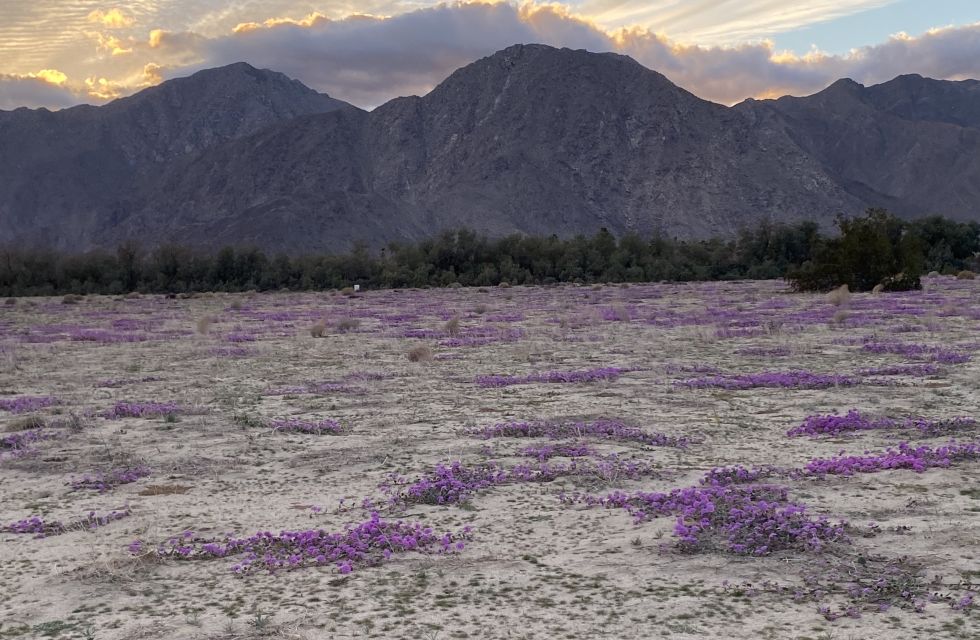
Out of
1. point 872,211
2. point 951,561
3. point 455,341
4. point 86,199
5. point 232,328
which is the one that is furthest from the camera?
point 86,199

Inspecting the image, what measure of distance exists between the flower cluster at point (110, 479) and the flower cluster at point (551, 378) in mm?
6693

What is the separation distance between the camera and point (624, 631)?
4953 millimetres

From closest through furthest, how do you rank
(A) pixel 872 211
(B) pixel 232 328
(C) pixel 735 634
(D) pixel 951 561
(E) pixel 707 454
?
(C) pixel 735 634 < (D) pixel 951 561 < (E) pixel 707 454 < (B) pixel 232 328 < (A) pixel 872 211

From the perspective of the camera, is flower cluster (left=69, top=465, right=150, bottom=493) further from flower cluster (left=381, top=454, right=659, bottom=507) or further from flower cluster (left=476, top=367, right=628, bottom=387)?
flower cluster (left=476, top=367, right=628, bottom=387)

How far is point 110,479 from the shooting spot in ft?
28.4

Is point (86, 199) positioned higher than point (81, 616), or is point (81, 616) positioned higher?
point (86, 199)

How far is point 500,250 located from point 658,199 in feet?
260

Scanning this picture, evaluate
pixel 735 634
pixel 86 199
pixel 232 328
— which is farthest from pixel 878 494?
pixel 86 199

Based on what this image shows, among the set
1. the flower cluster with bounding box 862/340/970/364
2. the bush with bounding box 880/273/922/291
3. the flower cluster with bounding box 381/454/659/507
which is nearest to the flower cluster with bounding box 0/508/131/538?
the flower cluster with bounding box 381/454/659/507

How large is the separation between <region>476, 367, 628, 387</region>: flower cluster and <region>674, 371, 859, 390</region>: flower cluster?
150 centimetres

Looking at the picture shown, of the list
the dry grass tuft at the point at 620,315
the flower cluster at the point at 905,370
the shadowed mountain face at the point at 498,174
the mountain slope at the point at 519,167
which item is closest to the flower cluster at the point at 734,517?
the flower cluster at the point at 905,370

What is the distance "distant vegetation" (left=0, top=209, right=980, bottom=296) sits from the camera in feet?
227

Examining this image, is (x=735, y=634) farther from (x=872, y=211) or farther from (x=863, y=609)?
(x=872, y=211)

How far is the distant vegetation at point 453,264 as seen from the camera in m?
69.3
